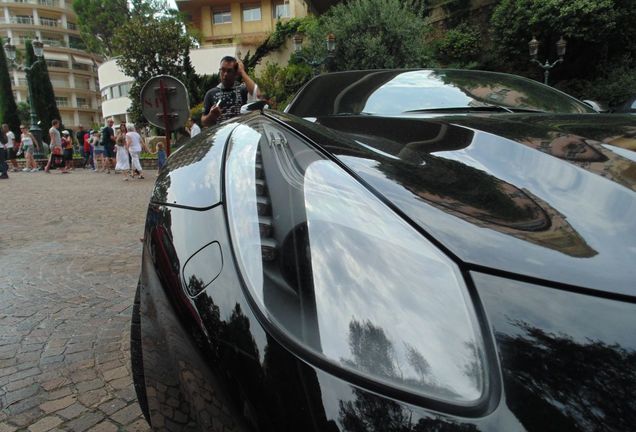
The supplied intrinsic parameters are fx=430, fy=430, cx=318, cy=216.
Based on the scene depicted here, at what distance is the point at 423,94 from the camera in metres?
2.23

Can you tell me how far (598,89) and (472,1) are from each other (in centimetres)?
855

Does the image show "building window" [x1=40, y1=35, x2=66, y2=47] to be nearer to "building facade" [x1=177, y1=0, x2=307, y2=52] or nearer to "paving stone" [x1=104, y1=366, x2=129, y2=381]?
"building facade" [x1=177, y1=0, x2=307, y2=52]

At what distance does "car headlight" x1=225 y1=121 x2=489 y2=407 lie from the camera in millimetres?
570

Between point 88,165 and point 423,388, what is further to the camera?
point 88,165

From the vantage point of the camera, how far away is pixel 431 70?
8.50ft

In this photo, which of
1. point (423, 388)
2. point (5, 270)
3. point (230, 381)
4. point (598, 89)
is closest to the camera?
point (423, 388)

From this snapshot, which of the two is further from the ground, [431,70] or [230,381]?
[431,70]

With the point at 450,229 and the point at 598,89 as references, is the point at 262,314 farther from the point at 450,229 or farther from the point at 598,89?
the point at 598,89

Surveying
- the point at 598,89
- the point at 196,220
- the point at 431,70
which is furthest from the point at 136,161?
the point at 598,89

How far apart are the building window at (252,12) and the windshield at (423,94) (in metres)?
36.4

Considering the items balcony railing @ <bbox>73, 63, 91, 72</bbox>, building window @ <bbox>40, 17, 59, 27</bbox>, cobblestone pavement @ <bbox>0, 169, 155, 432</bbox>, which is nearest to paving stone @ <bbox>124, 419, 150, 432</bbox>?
cobblestone pavement @ <bbox>0, 169, 155, 432</bbox>

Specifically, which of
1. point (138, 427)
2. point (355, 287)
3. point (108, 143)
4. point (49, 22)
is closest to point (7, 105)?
point (108, 143)

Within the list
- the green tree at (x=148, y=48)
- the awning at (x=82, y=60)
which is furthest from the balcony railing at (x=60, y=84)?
A: the green tree at (x=148, y=48)

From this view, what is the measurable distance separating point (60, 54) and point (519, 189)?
84240mm
